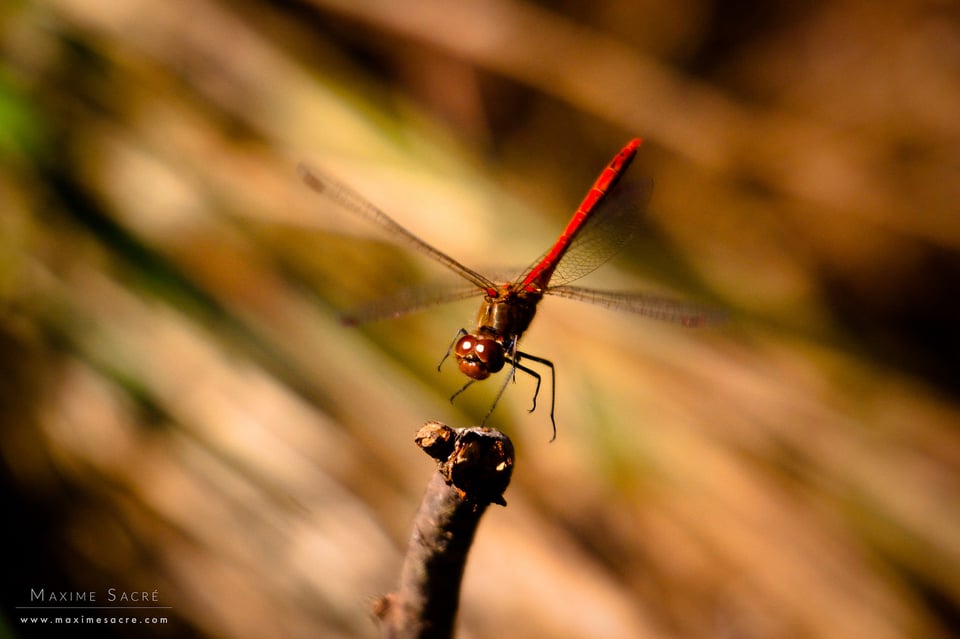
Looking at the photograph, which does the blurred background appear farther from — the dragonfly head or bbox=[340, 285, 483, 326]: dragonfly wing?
the dragonfly head

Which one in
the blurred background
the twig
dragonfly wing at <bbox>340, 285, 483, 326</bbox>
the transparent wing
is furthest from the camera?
the blurred background

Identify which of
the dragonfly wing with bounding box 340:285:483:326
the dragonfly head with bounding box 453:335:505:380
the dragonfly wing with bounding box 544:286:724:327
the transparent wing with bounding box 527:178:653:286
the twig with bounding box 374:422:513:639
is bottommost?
the twig with bounding box 374:422:513:639

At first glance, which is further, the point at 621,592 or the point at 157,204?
the point at 157,204

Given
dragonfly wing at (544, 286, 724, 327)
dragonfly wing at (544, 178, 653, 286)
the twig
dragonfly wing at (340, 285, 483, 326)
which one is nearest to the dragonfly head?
dragonfly wing at (340, 285, 483, 326)

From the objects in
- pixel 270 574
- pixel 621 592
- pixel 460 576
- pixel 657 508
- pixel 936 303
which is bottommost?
pixel 460 576

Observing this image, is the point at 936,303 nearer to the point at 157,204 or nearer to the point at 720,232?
the point at 720,232

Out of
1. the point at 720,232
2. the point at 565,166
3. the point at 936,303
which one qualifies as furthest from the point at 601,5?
the point at 936,303

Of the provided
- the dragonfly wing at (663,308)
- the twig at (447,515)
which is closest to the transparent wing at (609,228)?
the dragonfly wing at (663,308)
